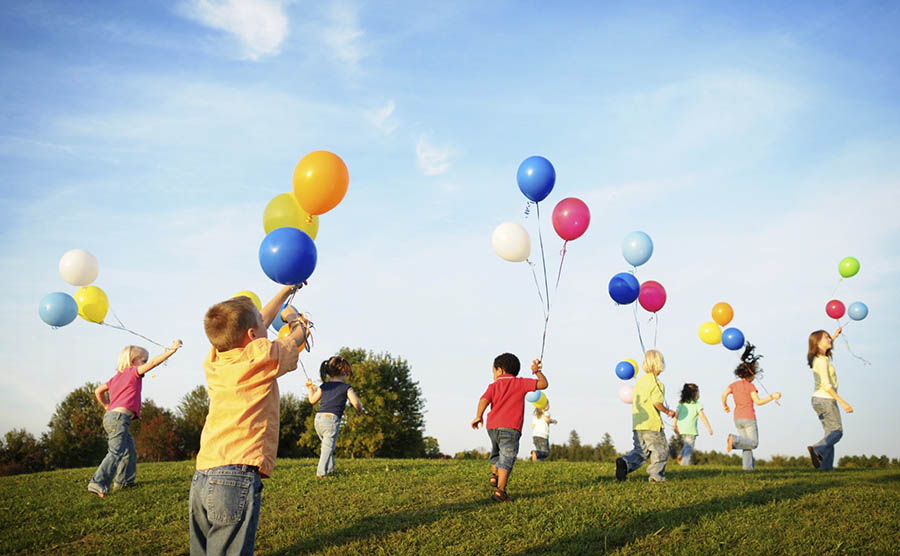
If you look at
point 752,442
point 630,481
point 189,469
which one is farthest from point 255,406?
point 752,442

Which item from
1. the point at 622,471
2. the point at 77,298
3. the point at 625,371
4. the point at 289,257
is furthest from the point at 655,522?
the point at 625,371

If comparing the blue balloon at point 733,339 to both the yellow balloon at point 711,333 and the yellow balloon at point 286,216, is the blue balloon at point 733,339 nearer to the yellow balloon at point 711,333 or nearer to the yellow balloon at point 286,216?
the yellow balloon at point 711,333

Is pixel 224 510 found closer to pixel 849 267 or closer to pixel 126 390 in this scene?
pixel 126 390

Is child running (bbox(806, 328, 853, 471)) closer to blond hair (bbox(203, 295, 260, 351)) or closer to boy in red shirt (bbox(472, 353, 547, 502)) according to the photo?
boy in red shirt (bbox(472, 353, 547, 502))

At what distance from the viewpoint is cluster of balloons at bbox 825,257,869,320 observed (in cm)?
1714

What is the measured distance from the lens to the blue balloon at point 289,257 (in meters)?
6.18

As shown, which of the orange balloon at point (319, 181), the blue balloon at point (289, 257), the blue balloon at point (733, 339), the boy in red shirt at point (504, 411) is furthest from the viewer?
the blue balloon at point (733, 339)

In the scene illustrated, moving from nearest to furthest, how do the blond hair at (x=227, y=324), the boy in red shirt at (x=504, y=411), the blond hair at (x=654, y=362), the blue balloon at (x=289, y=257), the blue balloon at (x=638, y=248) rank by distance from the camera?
the blond hair at (x=227, y=324) → the blue balloon at (x=289, y=257) → the boy in red shirt at (x=504, y=411) → the blond hair at (x=654, y=362) → the blue balloon at (x=638, y=248)

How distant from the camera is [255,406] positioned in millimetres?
4043

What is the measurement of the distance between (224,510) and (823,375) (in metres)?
11.1

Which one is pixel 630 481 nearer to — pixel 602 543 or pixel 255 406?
pixel 602 543

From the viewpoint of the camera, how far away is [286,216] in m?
8.51

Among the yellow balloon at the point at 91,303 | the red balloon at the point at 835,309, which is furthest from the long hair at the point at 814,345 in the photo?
the yellow balloon at the point at 91,303

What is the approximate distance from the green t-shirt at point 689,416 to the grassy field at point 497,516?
4.84 metres
